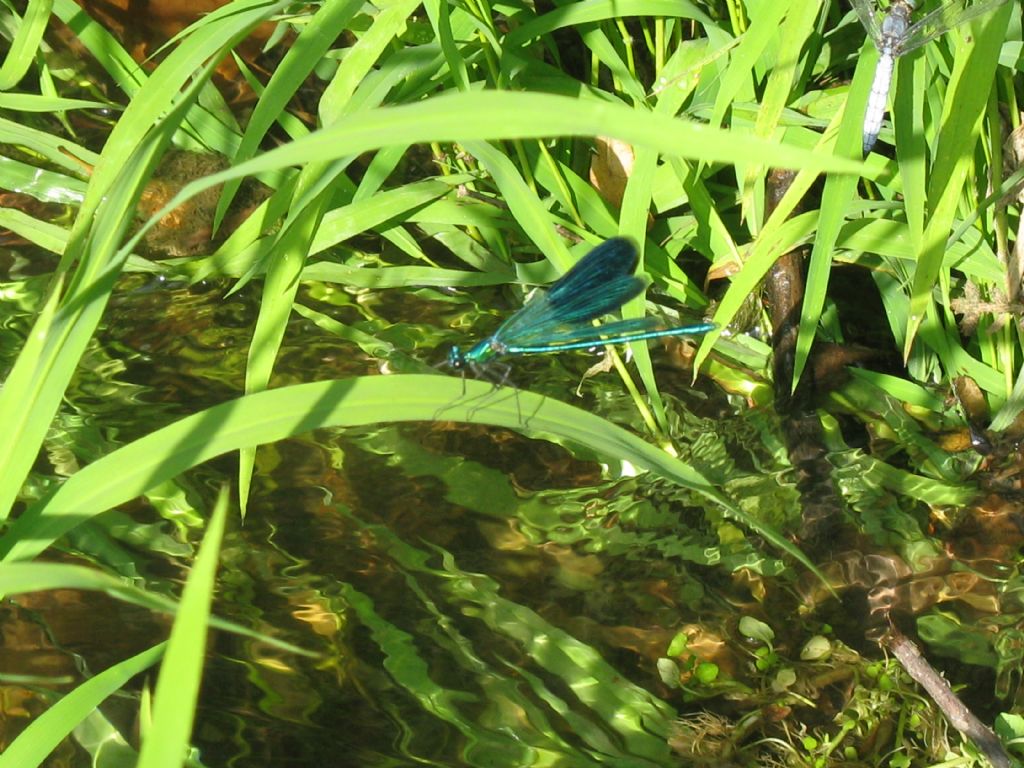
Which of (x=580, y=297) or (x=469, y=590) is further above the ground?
(x=580, y=297)

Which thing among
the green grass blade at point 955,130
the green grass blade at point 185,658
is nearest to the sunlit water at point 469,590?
the green grass blade at point 955,130

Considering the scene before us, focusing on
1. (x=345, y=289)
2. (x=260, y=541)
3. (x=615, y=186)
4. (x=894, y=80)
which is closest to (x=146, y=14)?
(x=345, y=289)

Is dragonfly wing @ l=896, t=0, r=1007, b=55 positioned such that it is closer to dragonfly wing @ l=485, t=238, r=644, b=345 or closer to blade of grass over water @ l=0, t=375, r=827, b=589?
dragonfly wing @ l=485, t=238, r=644, b=345

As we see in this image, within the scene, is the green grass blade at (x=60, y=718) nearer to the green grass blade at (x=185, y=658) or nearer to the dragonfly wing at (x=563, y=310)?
the green grass blade at (x=185, y=658)

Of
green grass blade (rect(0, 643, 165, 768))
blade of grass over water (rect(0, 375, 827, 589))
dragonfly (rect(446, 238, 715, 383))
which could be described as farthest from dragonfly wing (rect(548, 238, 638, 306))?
green grass blade (rect(0, 643, 165, 768))

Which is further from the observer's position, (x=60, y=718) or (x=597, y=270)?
(x=597, y=270)

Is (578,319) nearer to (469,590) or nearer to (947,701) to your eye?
(469,590)

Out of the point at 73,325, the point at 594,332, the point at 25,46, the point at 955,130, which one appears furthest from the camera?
the point at 25,46

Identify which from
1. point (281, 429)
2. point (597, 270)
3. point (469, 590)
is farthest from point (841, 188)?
point (281, 429)
